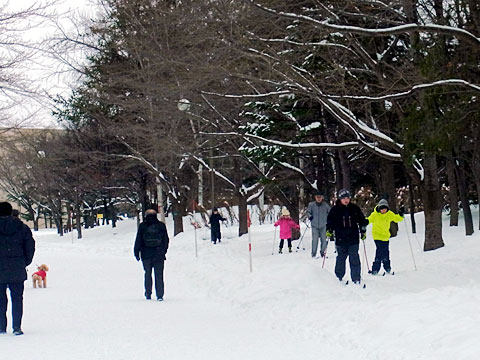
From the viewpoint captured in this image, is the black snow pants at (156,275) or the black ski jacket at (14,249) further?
the black snow pants at (156,275)

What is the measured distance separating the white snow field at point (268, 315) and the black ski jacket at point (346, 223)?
76 cm

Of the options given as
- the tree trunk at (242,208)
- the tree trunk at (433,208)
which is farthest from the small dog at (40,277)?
the tree trunk at (242,208)

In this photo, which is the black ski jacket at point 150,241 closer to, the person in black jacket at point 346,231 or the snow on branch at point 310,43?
the person in black jacket at point 346,231

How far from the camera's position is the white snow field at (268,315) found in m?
7.73

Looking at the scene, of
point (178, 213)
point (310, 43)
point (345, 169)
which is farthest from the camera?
point (178, 213)

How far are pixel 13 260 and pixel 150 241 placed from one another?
3826 millimetres

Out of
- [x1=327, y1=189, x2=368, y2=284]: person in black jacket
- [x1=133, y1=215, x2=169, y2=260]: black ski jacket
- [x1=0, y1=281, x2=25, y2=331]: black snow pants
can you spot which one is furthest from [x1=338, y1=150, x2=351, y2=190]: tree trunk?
[x1=0, y1=281, x2=25, y2=331]: black snow pants

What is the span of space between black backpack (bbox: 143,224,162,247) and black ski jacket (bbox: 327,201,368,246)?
10.2 feet

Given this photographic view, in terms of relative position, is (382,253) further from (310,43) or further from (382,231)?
(310,43)

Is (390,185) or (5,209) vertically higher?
(390,185)

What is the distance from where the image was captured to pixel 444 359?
6.50 meters

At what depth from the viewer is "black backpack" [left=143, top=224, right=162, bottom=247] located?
13.2 metres

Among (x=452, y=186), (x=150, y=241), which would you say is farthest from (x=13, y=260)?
(x=452, y=186)

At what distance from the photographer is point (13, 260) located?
959 cm
